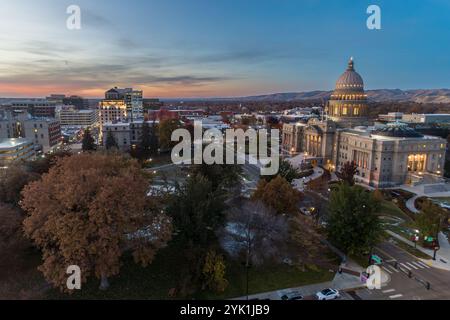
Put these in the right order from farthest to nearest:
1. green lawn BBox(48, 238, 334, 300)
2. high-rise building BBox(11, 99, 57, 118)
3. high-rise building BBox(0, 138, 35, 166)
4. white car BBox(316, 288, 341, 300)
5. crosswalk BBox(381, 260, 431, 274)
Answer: high-rise building BBox(11, 99, 57, 118)
high-rise building BBox(0, 138, 35, 166)
crosswalk BBox(381, 260, 431, 274)
green lawn BBox(48, 238, 334, 300)
white car BBox(316, 288, 341, 300)

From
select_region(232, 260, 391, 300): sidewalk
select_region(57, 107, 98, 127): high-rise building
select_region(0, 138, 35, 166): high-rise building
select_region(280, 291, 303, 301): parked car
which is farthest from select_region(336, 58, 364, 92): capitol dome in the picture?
select_region(57, 107, 98, 127): high-rise building

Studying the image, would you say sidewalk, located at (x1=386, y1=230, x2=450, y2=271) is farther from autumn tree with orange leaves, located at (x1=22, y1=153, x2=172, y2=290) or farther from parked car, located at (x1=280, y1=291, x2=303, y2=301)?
autumn tree with orange leaves, located at (x1=22, y1=153, x2=172, y2=290)

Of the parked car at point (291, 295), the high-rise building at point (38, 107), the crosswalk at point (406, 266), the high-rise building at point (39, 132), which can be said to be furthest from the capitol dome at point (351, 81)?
the high-rise building at point (38, 107)

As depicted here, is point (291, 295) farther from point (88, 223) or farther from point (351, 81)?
point (351, 81)

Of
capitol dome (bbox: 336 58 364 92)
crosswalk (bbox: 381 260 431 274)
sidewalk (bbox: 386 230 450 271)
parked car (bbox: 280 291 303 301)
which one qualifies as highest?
capitol dome (bbox: 336 58 364 92)

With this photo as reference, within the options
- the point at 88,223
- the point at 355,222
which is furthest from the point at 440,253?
the point at 88,223
